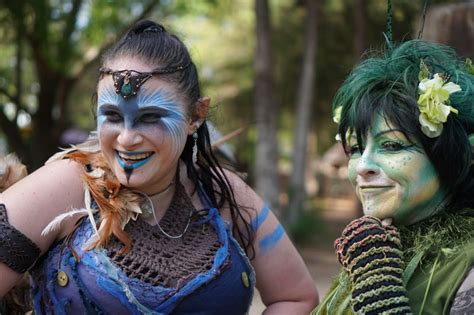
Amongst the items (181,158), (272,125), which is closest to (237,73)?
(272,125)

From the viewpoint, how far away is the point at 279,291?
2523 millimetres

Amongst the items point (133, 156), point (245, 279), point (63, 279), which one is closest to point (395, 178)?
point (245, 279)

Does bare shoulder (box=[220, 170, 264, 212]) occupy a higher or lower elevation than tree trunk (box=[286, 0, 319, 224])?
higher

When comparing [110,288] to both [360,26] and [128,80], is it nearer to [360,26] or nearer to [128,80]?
[128,80]

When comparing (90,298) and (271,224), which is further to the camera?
(271,224)

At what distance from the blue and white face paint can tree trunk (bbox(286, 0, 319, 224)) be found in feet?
27.4

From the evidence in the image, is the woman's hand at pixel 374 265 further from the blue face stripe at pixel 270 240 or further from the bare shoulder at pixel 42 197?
the bare shoulder at pixel 42 197

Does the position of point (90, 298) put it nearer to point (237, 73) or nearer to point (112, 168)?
point (112, 168)

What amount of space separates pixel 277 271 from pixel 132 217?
57cm

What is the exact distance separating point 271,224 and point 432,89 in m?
0.93

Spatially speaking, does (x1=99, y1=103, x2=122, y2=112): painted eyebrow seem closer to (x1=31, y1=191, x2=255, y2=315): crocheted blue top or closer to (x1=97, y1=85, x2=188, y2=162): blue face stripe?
(x1=97, y1=85, x2=188, y2=162): blue face stripe

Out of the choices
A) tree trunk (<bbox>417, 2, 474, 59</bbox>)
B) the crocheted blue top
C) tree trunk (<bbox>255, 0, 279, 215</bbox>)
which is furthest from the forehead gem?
tree trunk (<bbox>255, 0, 279, 215</bbox>)

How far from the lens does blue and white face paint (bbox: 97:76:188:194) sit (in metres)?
2.24

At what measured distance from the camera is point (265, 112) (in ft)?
29.4
